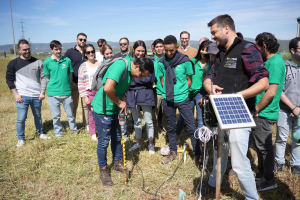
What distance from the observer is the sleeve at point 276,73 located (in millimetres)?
2689

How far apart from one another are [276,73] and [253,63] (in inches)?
25.9

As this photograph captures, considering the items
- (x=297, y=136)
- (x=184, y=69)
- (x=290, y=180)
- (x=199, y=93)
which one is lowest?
(x=290, y=180)

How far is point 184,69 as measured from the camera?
3865 mm

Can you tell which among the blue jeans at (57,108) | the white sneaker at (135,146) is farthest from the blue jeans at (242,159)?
the blue jeans at (57,108)

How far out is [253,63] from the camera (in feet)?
7.55

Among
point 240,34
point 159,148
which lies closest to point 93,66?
point 159,148

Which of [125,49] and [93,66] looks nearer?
[93,66]

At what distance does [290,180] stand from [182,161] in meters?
1.83

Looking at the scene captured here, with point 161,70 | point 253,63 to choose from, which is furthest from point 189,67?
point 253,63

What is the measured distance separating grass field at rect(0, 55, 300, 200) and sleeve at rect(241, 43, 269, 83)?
1857mm

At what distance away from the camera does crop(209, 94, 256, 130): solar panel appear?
6.36 ft

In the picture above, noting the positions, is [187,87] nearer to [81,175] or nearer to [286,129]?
[286,129]

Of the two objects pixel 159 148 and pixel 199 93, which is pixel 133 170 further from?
pixel 199 93

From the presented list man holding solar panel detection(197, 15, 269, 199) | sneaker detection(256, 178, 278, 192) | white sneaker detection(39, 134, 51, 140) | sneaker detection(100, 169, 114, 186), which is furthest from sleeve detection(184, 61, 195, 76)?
white sneaker detection(39, 134, 51, 140)
